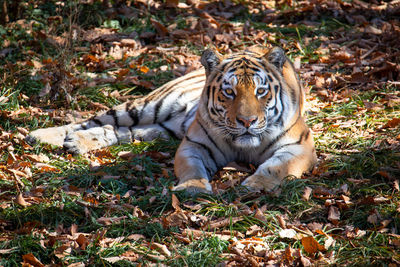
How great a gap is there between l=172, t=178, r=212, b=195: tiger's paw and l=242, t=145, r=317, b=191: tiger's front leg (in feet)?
0.99

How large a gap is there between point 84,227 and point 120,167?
108 centimetres

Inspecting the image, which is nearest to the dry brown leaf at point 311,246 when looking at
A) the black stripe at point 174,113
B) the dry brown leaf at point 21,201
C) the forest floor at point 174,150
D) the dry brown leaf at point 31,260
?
the forest floor at point 174,150

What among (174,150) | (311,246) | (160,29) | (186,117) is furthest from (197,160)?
(160,29)

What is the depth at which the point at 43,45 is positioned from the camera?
7.76 m

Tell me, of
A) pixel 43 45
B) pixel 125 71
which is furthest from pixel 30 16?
pixel 125 71

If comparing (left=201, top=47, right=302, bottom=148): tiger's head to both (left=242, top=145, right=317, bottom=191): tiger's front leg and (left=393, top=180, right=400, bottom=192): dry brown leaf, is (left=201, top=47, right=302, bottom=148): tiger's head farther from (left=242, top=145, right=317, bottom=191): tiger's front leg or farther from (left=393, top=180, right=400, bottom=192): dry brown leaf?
(left=393, top=180, right=400, bottom=192): dry brown leaf

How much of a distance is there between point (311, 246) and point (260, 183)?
3.00 ft

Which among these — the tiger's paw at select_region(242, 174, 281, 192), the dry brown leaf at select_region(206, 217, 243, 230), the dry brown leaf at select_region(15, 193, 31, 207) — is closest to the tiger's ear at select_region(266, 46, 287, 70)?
the tiger's paw at select_region(242, 174, 281, 192)

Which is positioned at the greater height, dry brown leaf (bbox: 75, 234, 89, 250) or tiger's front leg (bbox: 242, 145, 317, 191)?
dry brown leaf (bbox: 75, 234, 89, 250)

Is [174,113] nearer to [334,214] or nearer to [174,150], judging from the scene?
[174,150]

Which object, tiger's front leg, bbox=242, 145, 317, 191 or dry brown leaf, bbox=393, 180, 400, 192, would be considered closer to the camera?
dry brown leaf, bbox=393, 180, 400, 192

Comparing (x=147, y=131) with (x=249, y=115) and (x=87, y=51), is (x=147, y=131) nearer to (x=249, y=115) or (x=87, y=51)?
(x=249, y=115)

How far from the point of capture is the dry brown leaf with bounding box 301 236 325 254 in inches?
134

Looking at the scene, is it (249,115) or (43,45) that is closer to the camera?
(249,115)
